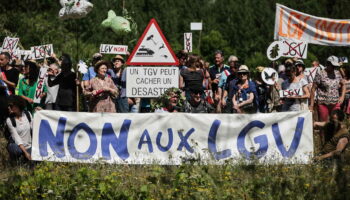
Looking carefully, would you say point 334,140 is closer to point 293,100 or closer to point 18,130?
point 293,100

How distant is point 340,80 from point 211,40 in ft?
83.0

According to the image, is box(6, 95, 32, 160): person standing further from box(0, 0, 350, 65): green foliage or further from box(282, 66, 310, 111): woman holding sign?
box(0, 0, 350, 65): green foliage

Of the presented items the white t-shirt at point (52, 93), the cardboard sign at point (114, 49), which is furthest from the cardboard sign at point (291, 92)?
the cardboard sign at point (114, 49)

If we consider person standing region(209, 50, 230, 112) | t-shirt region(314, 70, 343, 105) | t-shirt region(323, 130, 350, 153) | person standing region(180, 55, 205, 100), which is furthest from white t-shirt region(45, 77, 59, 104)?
t-shirt region(323, 130, 350, 153)

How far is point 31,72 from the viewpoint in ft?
50.2

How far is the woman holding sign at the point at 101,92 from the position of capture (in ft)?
45.4

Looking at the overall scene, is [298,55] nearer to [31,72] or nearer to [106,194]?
A: [31,72]

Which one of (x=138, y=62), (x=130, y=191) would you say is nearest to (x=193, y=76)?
(x=138, y=62)

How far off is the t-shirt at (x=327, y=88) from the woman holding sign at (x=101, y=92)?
3.91 meters

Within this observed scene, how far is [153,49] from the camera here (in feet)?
40.9

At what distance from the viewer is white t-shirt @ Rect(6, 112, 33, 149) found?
12539mm

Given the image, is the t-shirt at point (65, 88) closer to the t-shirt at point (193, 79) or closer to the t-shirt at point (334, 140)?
the t-shirt at point (193, 79)

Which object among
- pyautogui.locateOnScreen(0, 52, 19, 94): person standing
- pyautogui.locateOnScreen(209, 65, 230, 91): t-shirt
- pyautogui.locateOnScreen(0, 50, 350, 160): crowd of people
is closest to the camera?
pyautogui.locateOnScreen(0, 50, 350, 160): crowd of people

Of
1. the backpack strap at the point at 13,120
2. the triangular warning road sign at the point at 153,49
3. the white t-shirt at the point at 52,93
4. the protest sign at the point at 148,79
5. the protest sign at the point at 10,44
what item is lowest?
the backpack strap at the point at 13,120
